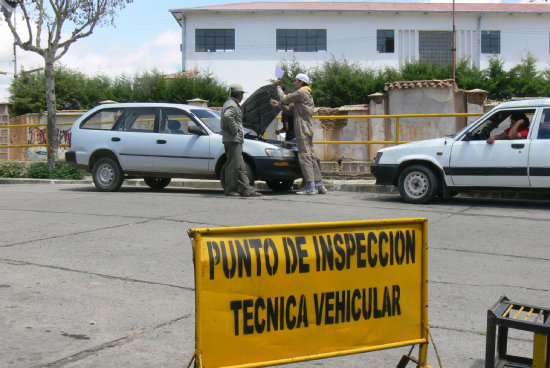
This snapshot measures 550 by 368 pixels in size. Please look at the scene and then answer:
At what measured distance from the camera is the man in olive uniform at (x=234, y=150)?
427 inches

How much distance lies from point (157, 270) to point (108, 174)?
690 centimetres

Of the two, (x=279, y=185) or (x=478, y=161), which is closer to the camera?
(x=478, y=161)

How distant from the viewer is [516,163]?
9812mm

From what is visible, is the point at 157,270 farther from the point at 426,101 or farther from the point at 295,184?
the point at 426,101

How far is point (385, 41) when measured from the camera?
45250 mm

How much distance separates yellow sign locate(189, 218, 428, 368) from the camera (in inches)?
117

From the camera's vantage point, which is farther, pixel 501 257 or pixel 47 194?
pixel 47 194

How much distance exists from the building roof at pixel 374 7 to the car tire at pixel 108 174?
33.6m

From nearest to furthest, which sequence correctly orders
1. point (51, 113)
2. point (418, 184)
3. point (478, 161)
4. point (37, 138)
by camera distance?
point (478, 161), point (418, 184), point (51, 113), point (37, 138)

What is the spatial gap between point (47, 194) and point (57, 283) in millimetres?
6983

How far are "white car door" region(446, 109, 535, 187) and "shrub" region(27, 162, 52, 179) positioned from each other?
33.2ft

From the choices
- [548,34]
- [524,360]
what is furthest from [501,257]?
[548,34]

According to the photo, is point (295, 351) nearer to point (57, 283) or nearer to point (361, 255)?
point (361, 255)

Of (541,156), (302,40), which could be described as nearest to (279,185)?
(541,156)
